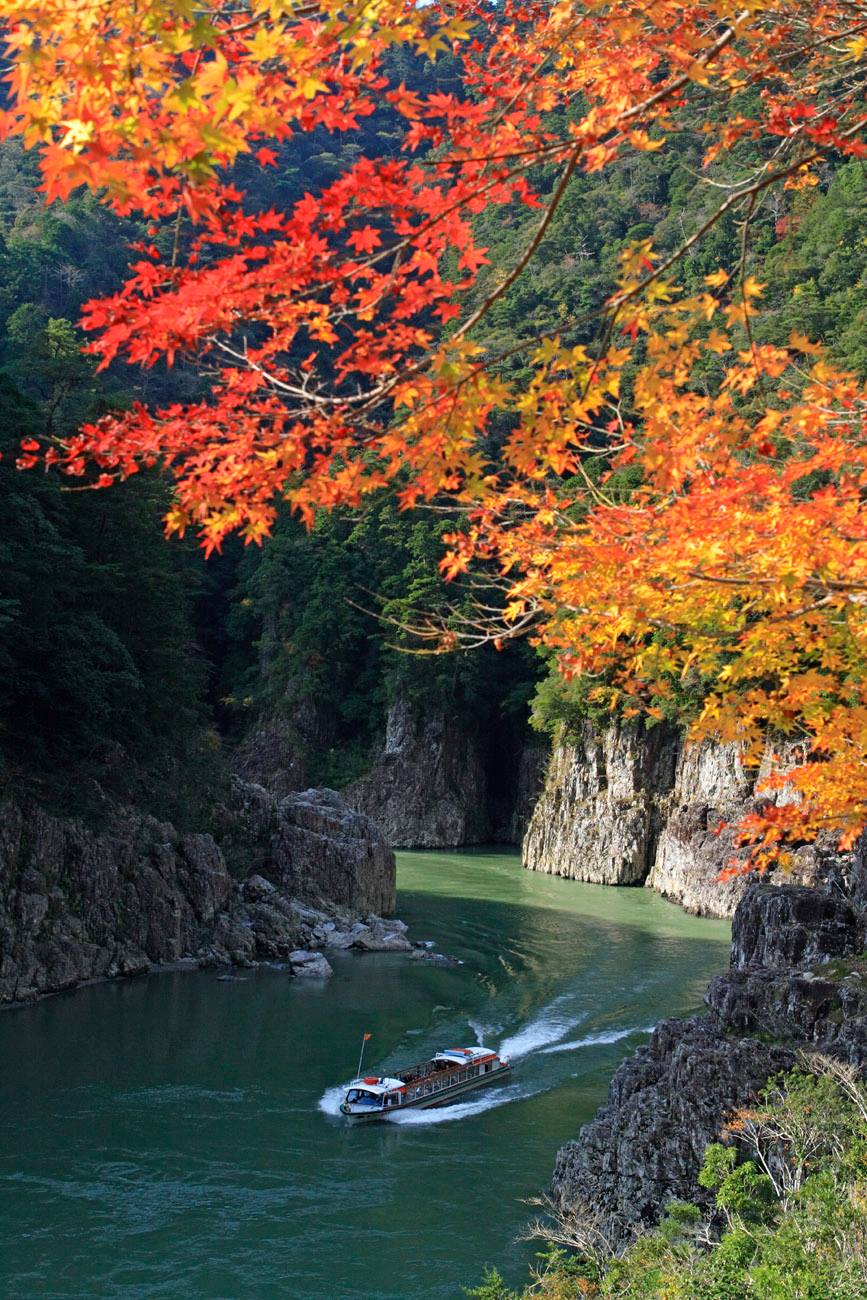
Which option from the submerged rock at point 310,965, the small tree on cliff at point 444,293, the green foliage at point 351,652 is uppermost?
the green foliage at point 351,652

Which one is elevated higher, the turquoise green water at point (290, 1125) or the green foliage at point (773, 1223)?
the green foliage at point (773, 1223)

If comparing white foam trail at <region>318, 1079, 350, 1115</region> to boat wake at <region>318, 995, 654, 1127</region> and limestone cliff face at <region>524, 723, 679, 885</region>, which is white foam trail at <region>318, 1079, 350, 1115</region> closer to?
boat wake at <region>318, 995, 654, 1127</region>

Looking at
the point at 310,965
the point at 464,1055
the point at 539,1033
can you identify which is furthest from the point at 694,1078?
the point at 310,965

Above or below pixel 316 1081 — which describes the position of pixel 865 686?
above

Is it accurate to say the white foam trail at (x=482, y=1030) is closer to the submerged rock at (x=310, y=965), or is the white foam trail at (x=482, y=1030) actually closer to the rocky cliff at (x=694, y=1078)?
the submerged rock at (x=310, y=965)

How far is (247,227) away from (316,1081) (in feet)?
40.1

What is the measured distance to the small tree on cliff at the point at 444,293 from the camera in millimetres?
2580

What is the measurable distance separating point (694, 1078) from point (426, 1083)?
4702mm

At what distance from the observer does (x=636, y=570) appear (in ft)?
14.1

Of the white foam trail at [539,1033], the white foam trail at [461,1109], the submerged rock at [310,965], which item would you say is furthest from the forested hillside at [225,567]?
the white foam trail at [461,1109]

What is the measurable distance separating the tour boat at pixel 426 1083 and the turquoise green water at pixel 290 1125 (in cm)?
26

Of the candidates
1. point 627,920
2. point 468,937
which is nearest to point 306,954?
point 468,937

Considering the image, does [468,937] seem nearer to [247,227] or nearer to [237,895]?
[237,895]

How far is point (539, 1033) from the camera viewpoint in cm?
1587
